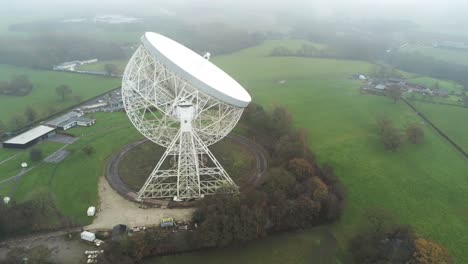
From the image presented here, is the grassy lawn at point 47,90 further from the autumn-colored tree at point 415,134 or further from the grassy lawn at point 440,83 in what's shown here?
the grassy lawn at point 440,83

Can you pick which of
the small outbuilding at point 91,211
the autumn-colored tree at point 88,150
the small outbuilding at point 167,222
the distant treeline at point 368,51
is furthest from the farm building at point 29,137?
the distant treeline at point 368,51

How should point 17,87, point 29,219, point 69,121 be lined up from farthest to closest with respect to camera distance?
point 17,87
point 69,121
point 29,219

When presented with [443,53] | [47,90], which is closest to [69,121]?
[47,90]

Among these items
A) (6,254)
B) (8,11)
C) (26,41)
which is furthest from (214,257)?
(8,11)

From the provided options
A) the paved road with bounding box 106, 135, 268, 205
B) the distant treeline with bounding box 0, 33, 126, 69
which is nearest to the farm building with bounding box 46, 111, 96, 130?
the paved road with bounding box 106, 135, 268, 205

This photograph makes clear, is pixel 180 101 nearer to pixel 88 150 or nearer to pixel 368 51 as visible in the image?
pixel 88 150

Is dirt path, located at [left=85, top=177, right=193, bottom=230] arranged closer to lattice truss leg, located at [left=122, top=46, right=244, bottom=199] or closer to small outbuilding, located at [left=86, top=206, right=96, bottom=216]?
small outbuilding, located at [left=86, top=206, right=96, bottom=216]
